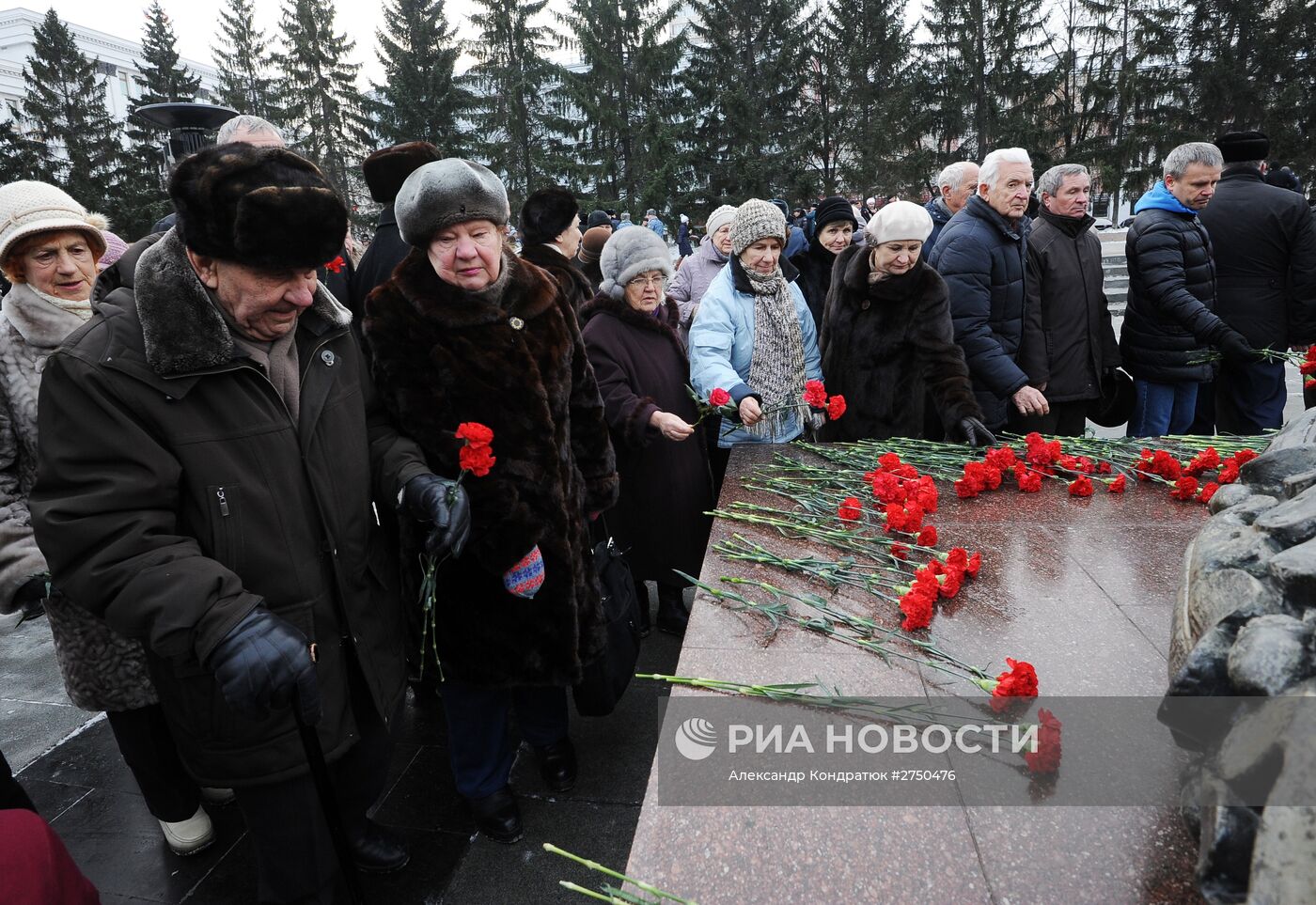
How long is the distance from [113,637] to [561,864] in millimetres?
1468

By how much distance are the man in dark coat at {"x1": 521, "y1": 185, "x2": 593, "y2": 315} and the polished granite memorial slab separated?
6.82 feet

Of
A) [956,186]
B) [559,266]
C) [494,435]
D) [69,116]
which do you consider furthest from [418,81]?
[494,435]

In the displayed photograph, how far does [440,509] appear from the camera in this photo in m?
1.96

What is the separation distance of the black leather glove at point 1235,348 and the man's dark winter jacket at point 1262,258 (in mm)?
585

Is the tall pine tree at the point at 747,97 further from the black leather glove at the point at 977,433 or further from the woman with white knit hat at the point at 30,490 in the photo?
the woman with white knit hat at the point at 30,490

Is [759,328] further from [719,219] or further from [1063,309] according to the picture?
[719,219]

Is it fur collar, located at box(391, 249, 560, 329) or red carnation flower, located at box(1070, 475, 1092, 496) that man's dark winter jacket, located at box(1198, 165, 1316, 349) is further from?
fur collar, located at box(391, 249, 560, 329)

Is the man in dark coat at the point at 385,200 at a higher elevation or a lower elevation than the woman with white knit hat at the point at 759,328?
higher

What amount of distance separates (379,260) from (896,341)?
7.82 feet

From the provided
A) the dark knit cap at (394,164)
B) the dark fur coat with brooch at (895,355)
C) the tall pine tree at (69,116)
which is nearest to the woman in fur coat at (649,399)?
the dark fur coat with brooch at (895,355)

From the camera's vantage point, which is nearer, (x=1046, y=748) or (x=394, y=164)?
(x=1046, y=748)

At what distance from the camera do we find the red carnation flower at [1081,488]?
2838mm

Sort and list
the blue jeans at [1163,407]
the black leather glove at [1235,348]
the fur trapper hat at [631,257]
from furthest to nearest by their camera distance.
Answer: the blue jeans at [1163,407] < the black leather glove at [1235,348] < the fur trapper hat at [631,257]

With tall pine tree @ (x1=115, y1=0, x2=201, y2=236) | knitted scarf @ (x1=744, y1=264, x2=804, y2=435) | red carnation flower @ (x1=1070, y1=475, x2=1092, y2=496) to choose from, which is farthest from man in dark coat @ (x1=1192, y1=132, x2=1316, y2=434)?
tall pine tree @ (x1=115, y1=0, x2=201, y2=236)
